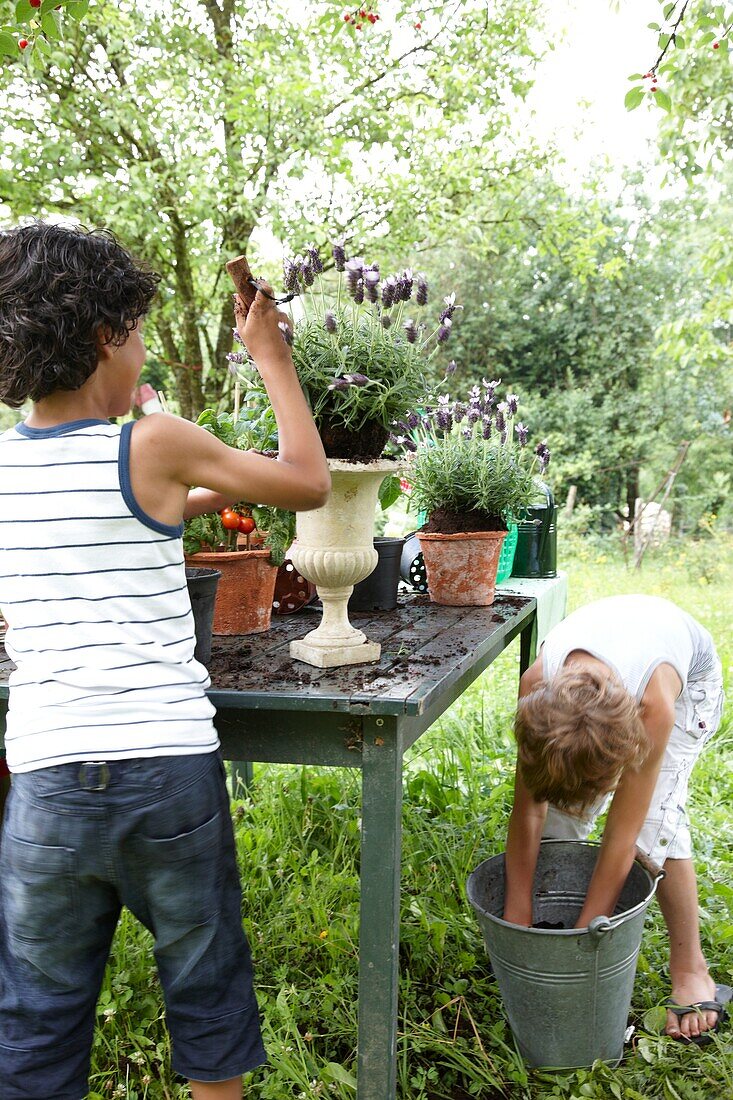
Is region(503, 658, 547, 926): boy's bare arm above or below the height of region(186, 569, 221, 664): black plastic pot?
below

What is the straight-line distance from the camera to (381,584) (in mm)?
2434

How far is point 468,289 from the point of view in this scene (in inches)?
513

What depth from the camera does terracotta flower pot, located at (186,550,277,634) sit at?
197cm

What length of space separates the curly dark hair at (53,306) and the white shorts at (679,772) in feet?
4.77

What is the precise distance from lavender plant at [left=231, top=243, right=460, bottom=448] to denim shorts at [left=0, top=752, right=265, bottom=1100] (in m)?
0.74

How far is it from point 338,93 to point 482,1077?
6.05 m

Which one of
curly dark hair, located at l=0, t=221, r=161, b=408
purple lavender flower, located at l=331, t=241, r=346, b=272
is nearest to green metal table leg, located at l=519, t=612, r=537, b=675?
purple lavender flower, located at l=331, t=241, r=346, b=272

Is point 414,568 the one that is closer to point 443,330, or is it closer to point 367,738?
point 443,330

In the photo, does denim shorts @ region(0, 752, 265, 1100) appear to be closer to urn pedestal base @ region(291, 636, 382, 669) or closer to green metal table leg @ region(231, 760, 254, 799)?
urn pedestal base @ region(291, 636, 382, 669)

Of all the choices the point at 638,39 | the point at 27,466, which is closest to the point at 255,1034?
the point at 27,466

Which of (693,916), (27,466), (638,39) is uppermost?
(638,39)

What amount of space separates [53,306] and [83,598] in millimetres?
412

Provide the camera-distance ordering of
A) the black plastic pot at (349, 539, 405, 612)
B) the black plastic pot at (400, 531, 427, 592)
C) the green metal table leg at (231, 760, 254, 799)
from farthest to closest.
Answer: the green metal table leg at (231, 760, 254, 799), the black plastic pot at (400, 531, 427, 592), the black plastic pot at (349, 539, 405, 612)

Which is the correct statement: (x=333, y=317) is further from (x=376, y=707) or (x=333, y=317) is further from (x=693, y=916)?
(x=693, y=916)
